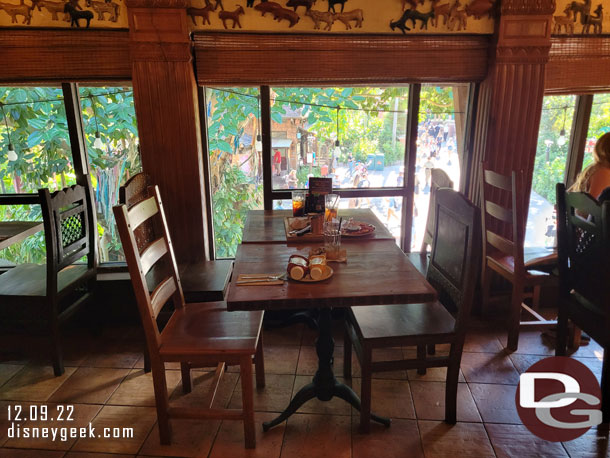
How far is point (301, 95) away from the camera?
2.69 meters

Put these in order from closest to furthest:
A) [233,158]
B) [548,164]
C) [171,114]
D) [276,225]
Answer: [276,225] → [171,114] → [233,158] → [548,164]

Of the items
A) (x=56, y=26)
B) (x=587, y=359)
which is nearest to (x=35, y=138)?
(x=56, y=26)

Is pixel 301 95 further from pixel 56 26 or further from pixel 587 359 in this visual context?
pixel 587 359

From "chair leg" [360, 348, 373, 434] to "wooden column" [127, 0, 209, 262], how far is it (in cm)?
137

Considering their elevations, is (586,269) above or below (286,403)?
above

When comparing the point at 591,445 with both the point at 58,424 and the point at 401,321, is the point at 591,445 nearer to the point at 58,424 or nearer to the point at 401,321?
the point at 401,321

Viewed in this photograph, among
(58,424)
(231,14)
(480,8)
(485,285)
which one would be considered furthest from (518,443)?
(231,14)

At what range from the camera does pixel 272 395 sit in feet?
6.91

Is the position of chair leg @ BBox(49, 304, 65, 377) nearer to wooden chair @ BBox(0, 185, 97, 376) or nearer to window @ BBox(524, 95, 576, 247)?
wooden chair @ BBox(0, 185, 97, 376)

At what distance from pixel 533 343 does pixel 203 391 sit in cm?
191

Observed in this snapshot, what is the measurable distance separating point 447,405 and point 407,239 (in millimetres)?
1308

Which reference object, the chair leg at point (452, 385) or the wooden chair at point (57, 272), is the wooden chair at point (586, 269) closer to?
the chair leg at point (452, 385)

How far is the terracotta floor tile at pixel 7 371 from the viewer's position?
7.41 ft

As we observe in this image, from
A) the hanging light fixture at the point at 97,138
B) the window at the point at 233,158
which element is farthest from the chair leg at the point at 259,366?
the hanging light fixture at the point at 97,138
